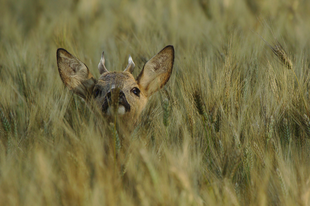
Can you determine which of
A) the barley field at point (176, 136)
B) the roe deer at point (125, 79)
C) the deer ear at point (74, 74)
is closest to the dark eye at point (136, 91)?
the roe deer at point (125, 79)

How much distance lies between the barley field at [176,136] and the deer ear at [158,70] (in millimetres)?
116

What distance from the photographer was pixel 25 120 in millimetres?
2260

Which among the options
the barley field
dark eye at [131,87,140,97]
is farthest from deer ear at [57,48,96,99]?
dark eye at [131,87,140,97]

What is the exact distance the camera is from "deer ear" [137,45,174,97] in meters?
2.63

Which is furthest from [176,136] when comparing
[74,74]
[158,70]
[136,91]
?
[74,74]

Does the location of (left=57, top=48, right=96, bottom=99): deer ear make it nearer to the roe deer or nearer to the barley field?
the roe deer

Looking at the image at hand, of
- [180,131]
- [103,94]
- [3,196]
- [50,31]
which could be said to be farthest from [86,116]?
[50,31]

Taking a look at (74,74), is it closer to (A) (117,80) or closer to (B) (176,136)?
(A) (117,80)

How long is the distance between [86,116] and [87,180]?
88 cm

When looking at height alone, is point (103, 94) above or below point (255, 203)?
above

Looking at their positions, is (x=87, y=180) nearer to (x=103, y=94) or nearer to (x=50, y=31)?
(x=103, y=94)

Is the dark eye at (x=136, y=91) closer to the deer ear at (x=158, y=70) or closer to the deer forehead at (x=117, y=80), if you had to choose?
the deer forehead at (x=117, y=80)

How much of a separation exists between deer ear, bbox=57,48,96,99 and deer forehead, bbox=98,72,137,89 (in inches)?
5.8

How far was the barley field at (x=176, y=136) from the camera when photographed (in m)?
1.43
